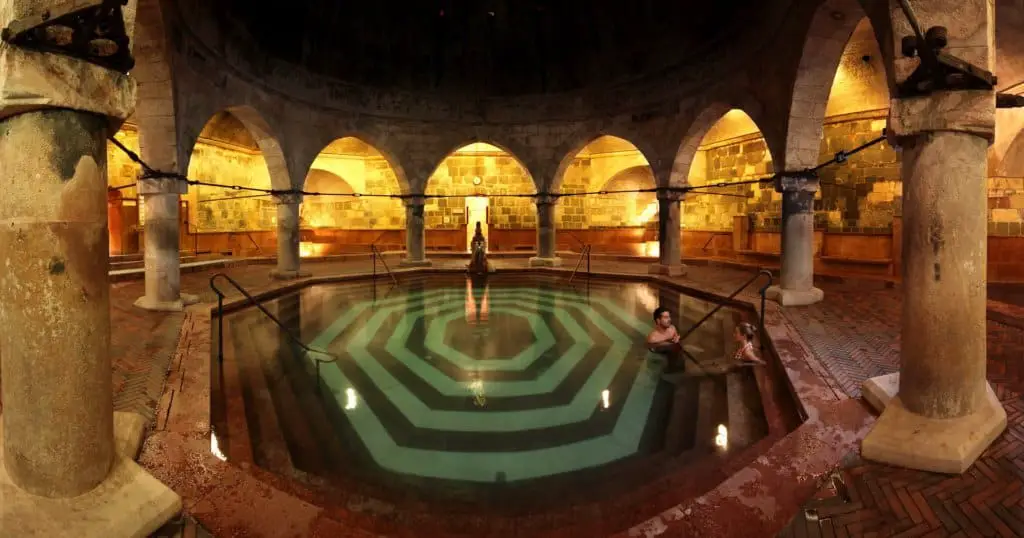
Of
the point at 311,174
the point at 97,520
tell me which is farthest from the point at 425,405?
the point at 311,174

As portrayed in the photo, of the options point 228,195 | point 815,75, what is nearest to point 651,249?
point 815,75

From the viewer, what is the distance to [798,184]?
356 inches

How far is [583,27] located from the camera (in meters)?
16.0

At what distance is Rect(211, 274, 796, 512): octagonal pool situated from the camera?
3844 mm

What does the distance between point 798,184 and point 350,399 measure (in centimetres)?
806

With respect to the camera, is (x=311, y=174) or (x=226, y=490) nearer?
(x=226, y=490)

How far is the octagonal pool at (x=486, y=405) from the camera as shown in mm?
3844

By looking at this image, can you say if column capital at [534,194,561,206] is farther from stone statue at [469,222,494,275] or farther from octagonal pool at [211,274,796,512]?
octagonal pool at [211,274,796,512]

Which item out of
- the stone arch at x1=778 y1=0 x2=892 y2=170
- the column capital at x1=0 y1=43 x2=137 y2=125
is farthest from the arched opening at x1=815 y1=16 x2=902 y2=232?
the column capital at x1=0 y1=43 x2=137 y2=125

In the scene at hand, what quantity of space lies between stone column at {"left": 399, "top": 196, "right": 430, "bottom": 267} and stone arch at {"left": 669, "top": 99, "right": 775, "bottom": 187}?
7.36 metres

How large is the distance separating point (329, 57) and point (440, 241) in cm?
864

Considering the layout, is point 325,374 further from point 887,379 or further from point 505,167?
point 505,167

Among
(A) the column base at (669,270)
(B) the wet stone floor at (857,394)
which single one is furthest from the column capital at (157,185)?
(A) the column base at (669,270)

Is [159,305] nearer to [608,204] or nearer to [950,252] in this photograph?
[950,252]
